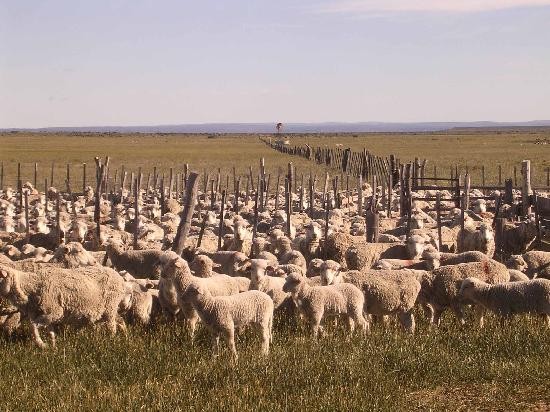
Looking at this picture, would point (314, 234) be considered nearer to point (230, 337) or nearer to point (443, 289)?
point (443, 289)

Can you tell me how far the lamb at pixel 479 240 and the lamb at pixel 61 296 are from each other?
921 cm

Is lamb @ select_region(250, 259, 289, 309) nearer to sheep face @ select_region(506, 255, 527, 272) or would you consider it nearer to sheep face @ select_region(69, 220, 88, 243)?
sheep face @ select_region(506, 255, 527, 272)

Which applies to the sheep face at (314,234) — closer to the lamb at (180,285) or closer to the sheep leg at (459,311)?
the sheep leg at (459,311)

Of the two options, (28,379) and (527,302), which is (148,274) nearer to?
(28,379)

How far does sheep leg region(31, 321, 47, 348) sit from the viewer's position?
9367mm

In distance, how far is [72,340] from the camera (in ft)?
31.4

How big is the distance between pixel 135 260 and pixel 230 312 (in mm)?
5320

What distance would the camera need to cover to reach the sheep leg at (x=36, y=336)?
30.7 ft

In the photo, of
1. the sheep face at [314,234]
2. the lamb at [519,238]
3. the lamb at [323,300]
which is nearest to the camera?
the lamb at [323,300]

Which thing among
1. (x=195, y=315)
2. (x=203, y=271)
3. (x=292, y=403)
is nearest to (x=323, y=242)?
(x=203, y=271)

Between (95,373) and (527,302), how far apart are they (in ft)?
19.1

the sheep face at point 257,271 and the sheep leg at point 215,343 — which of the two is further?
the sheep face at point 257,271

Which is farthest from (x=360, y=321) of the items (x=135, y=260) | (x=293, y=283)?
(x=135, y=260)

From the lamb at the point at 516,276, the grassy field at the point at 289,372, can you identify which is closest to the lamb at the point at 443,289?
the lamb at the point at 516,276
